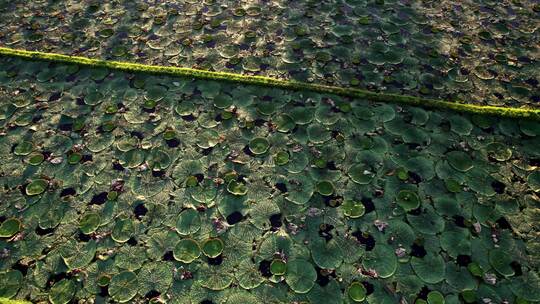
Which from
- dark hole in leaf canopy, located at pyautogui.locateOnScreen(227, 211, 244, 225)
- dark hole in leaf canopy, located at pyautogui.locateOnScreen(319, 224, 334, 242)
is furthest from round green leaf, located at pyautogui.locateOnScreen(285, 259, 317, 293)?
dark hole in leaf canopy, located at pyautogui.locateOnScreen(227, 211, 244, 225)

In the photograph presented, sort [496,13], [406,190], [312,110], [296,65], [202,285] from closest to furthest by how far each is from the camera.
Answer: [202,285] → [406,190] → [312,110] → [296,65] → [496,13]

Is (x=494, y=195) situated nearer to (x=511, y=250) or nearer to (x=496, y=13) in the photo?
(x=511, y=250)

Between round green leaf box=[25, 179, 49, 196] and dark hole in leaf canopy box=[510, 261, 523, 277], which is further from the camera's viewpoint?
round green leaf box=[25, 179, 49, 196]

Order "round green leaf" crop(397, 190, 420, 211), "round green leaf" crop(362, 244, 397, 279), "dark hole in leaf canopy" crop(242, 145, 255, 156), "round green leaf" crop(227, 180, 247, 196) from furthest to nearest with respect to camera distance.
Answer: "dark hole in leaf canopy" crop(242, 145, 255, 156)
"round green leaf" crop(227, 180, 247, 196)
"round green leaf" crop(397, 190, 420, 211)
"round green leaf" crop(362, 244, 397, 279)

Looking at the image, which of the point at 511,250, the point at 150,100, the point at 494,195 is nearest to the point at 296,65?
the point at 150,100

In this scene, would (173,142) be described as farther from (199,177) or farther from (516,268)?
(516,268)

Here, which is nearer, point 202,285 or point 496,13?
point 202,285

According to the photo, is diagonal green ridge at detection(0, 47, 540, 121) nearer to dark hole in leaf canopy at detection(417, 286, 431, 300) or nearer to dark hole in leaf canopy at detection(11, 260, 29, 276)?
dark hole in leaf canopy at detection(417, 286, 431, 300)

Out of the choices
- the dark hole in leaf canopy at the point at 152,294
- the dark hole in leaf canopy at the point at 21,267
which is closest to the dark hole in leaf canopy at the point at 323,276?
the dark hole in leaf canopy at the point at 152,294
